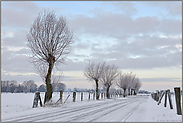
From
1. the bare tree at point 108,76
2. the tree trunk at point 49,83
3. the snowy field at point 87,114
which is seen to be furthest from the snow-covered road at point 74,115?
the bare tree at point 108,76

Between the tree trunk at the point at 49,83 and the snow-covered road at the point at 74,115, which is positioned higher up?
the tree trunk at the point at 49,83

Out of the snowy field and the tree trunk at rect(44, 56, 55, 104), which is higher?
the tree trunk at rect(44, 56, 55, 104)

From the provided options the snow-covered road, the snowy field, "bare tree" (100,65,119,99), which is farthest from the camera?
"bare tree" (100,65,119,99)

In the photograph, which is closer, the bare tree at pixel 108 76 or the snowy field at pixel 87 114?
the snowy field at pixel 87 114

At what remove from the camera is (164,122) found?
8.05m

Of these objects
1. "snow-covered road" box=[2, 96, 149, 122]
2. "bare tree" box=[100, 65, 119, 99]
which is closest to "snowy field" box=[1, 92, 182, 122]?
"snow-covered road" box=[2, 96, 149, 122]

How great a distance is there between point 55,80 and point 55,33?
926 cm

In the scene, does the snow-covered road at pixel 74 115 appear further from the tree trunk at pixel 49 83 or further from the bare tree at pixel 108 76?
the bare tree at pixel 108 76

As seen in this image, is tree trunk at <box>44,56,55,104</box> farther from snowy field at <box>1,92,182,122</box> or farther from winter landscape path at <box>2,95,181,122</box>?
winter landscape path at <box>2,95,181,122</box>

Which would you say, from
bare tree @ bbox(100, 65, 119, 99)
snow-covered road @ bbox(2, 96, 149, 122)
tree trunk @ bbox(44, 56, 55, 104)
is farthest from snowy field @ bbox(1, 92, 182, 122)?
bare tree @ bbox(100, 65, 119, 99)

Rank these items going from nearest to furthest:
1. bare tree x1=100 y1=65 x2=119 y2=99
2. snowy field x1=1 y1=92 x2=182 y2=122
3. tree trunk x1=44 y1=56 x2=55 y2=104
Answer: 1. snowy field x1=1 y1=92 x2=182 y2=122
2. tree trunk x1=44 y1=56 x2=55 y2=104
3. bare tree x1=100 y1=65 x2=119 y2=99

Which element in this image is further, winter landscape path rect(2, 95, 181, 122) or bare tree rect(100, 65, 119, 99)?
bare tree rect(100, 65, 119, 99)

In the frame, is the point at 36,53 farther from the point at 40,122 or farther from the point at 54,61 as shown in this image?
the point at 40,122

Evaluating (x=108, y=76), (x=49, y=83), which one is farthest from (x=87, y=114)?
(x=108, y=76)
